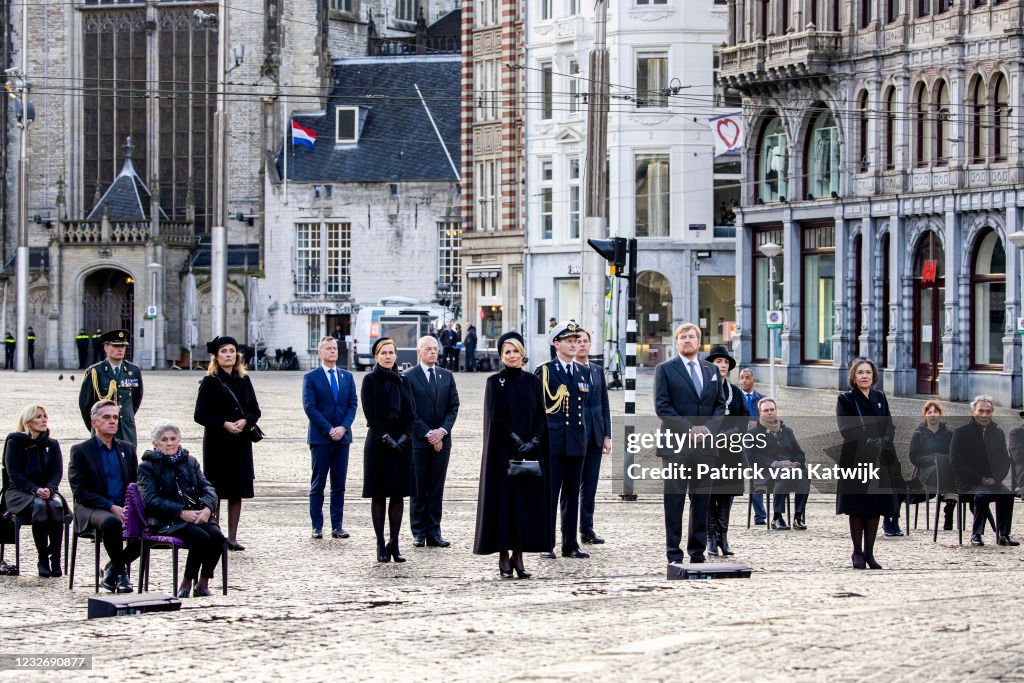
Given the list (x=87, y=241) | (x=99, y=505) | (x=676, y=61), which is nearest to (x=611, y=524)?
(x=99, y=505)

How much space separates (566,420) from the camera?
1675cm

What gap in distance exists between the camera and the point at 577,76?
59531 mm

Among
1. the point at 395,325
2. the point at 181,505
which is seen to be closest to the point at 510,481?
the point at 181,505

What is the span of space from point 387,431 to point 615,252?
7.67 meters

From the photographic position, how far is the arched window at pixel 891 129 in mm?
44709

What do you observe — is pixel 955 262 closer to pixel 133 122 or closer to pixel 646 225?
pixel 646 225

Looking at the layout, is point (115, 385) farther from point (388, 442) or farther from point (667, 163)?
point (667, 163)

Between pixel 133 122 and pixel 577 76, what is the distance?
24.7 metres

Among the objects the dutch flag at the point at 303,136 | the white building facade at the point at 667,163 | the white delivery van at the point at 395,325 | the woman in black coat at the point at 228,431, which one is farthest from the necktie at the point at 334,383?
the dutch flag at the point at 303,136

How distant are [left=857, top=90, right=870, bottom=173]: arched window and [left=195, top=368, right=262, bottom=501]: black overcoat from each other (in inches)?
1205

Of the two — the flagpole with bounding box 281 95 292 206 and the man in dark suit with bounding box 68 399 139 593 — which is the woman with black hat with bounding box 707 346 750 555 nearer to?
the man in dark suit with bounding box 68 399 139 593

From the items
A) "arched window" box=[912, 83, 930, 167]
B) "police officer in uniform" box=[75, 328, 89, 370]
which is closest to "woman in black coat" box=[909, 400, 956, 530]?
"arched window" box=[912, 83, 930, 167]

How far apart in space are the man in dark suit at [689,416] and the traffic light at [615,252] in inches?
319

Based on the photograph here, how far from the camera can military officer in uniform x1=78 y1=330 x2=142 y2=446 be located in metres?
18.1
